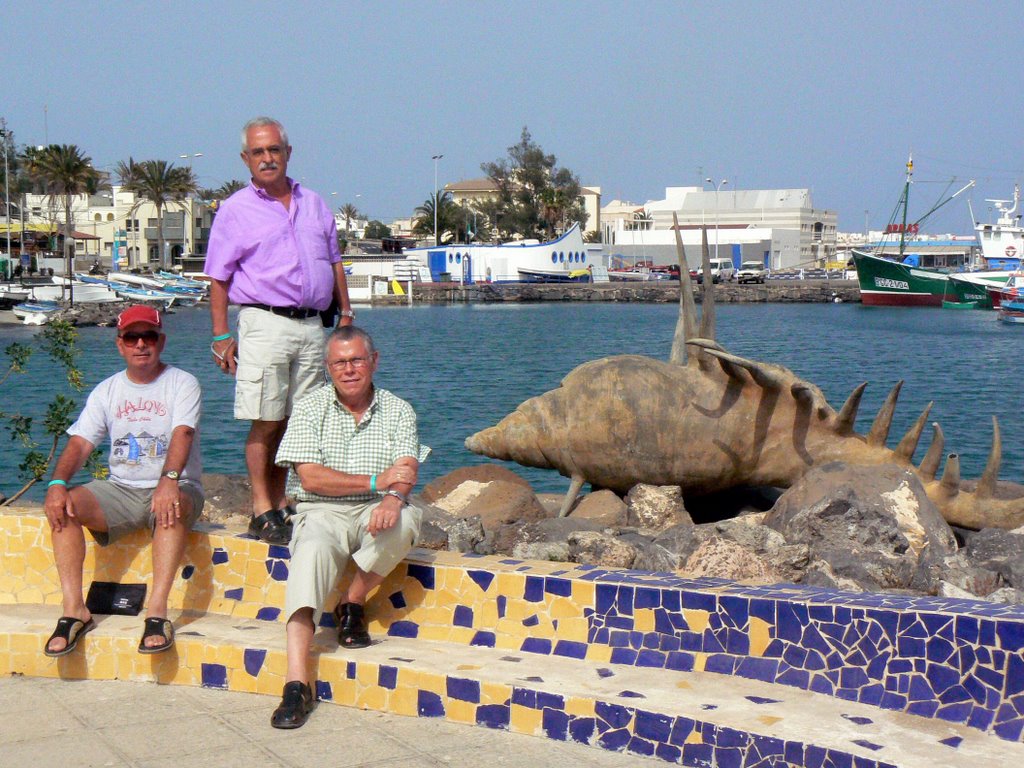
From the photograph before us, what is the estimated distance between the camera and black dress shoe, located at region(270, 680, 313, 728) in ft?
15.1

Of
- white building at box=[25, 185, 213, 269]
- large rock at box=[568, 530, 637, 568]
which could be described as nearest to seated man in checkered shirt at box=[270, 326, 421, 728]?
large rock at box=[568, 530, 637, 568]

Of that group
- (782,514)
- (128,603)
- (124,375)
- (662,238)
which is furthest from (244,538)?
(662,238)

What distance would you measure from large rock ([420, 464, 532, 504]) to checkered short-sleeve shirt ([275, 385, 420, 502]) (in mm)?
5564

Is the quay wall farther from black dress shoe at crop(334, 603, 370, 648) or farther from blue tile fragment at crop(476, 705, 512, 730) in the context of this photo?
blue tile fragment at crop(476, 705, 512, 730)

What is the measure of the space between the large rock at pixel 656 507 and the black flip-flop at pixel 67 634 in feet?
16.0

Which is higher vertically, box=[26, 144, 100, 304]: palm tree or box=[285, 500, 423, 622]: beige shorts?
box=[26, 144, 100, 304]: palm tree

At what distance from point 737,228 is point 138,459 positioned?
110864mm

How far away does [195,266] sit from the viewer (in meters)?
85.8

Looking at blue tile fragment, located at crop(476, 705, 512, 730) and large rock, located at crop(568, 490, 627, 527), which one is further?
large rock, located at crop(568, 490, 627, 527)

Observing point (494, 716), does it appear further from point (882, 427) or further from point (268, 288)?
point (882, 427)

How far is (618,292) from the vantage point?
79.1 metres

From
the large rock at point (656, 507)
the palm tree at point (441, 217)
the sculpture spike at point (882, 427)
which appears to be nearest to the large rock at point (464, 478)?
the large rock at point (656, 507)

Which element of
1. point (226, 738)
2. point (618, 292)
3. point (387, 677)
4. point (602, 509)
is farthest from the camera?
point (618, 292)

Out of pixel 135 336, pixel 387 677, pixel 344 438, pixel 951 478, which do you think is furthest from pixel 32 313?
pixel 387 677
